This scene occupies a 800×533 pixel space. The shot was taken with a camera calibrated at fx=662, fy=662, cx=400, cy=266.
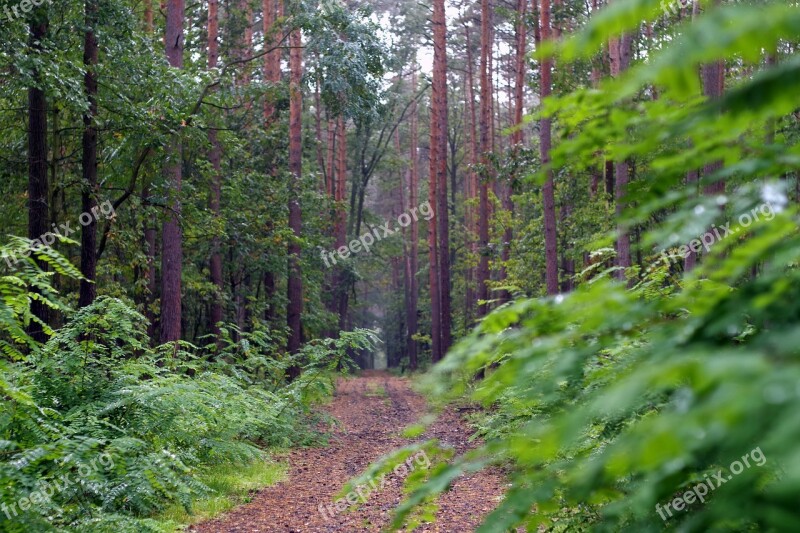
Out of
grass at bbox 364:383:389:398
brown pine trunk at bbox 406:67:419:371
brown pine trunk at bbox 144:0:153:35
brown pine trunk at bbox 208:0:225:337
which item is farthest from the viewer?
brown pine trunk at bbox 406:67:419:371

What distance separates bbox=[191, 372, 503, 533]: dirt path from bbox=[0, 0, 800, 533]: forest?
0.07 m

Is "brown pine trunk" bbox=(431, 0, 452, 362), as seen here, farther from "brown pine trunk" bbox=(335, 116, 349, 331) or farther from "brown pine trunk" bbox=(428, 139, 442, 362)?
"brown pine trunk" bbox=(335, 116, 349, 331)

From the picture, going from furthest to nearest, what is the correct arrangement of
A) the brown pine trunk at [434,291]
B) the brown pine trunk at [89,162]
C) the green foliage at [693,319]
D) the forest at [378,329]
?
the brown pine trunk at [434,291] < the brown pine trunk at [89,162] < the forest at [378,329] < the green foliage at [693,319]

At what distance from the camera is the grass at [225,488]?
6.77 m

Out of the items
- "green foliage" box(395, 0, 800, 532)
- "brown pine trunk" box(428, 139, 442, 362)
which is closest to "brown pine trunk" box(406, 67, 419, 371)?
"brown pine trunk" box(428, 139, 442, 362)

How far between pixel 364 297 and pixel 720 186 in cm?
5064

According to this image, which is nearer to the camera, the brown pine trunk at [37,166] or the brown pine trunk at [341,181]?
the brown pine trunk at [37,166]

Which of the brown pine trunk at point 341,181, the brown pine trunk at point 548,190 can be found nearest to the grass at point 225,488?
the brown pine trunk at point 548,190

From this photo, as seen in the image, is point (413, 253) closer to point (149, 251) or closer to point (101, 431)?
point (149, 251)

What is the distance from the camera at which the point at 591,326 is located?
172 cm

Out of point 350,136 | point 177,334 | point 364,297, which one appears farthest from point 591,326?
point 364,297

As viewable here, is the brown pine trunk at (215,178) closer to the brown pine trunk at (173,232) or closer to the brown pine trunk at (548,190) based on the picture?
the brown pine trunk at (173,232)

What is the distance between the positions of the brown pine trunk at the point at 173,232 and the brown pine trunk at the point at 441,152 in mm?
9647

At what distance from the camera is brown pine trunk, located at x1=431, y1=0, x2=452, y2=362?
21188 millimetres
